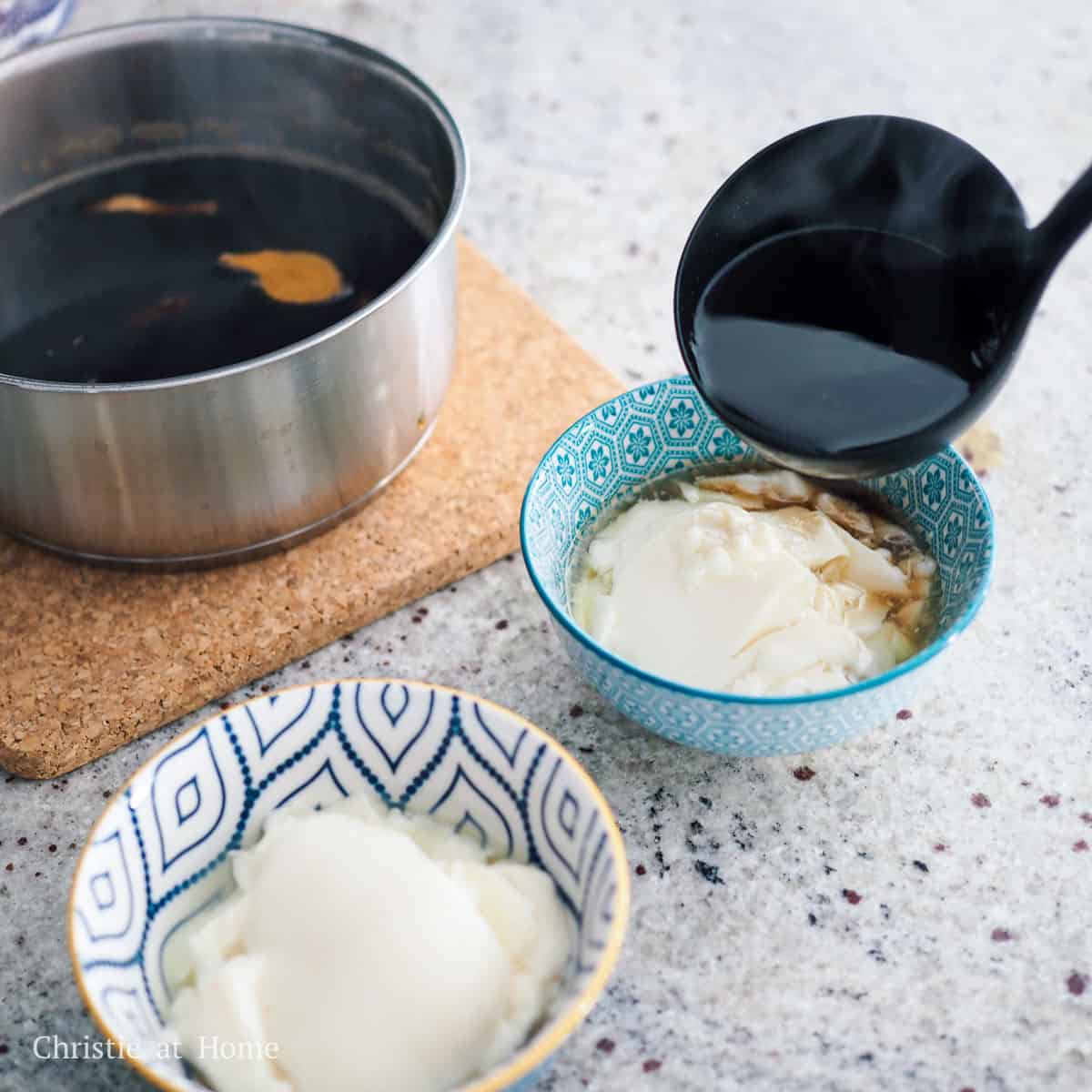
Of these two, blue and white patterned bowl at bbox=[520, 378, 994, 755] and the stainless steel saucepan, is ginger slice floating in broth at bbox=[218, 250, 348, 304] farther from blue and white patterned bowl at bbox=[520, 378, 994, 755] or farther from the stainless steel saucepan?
blue and white patterned bowl at bbox=[520, 378, 994, 755]

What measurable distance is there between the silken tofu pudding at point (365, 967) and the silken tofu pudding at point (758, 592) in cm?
21

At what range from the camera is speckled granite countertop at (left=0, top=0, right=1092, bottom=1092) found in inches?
32.5

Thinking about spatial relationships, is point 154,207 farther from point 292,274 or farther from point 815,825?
point 815,825

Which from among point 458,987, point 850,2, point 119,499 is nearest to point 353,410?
point 119,499

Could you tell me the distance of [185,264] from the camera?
4.13 ft

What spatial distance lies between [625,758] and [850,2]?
140 cm

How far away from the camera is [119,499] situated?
1.02 metres

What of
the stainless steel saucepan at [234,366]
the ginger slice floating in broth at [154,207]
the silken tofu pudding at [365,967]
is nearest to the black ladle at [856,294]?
the stainless steel saucepan at [234,366]

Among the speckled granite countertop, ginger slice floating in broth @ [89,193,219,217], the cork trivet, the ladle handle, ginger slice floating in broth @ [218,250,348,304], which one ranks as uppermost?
the ladle handle

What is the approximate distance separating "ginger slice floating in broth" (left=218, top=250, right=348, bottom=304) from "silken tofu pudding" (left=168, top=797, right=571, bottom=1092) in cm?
59

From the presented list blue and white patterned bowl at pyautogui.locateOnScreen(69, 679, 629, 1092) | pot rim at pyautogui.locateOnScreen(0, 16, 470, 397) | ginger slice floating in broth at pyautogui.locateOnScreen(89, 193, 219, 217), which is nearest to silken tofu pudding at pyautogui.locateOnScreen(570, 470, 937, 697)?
blue and white patterned bowl at pyautogui.locateOnScreen(69, 679, 629, 1092)

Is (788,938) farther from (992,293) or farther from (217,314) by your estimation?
(217,314)

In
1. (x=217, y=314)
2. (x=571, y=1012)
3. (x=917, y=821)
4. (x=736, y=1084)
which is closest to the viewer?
(x=571, y=1012)

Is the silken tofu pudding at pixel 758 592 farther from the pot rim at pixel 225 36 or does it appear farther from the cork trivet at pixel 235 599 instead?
the pot rim at pixel 225 36
